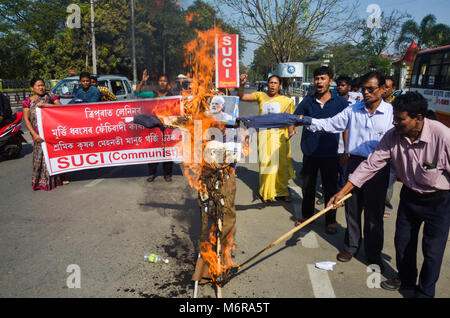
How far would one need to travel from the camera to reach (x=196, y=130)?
11.9ft

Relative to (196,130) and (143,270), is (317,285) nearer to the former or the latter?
(143,270)

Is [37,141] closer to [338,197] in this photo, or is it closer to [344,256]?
[338,197]

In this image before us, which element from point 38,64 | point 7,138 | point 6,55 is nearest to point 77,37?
point 38,64

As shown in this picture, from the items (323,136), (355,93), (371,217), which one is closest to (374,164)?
(371,217)

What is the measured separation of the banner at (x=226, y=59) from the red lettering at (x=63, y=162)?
3.60m

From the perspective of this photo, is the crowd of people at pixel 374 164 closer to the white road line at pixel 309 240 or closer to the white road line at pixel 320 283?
the white road line at pixel 309 240

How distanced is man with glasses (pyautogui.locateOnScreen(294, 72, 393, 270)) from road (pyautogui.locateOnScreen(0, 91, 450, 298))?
0.77ft

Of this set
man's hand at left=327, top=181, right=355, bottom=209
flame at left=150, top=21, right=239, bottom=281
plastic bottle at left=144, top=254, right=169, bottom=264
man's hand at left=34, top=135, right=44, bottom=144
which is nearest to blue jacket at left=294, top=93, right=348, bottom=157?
man's hand at left=327, top=181, right=355, bottom=209

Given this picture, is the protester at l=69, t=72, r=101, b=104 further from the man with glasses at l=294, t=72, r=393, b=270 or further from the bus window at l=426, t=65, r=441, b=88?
the bus window at l=426, t=65, r=441, b=88

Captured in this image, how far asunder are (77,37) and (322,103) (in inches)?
1280

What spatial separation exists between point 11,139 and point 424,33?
40606 millimetres

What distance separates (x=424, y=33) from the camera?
116 ft

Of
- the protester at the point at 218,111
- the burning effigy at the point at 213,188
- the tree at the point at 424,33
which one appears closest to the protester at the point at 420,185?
the burning effigy at the point at 213,188

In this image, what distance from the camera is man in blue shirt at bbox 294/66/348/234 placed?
4.40 m
